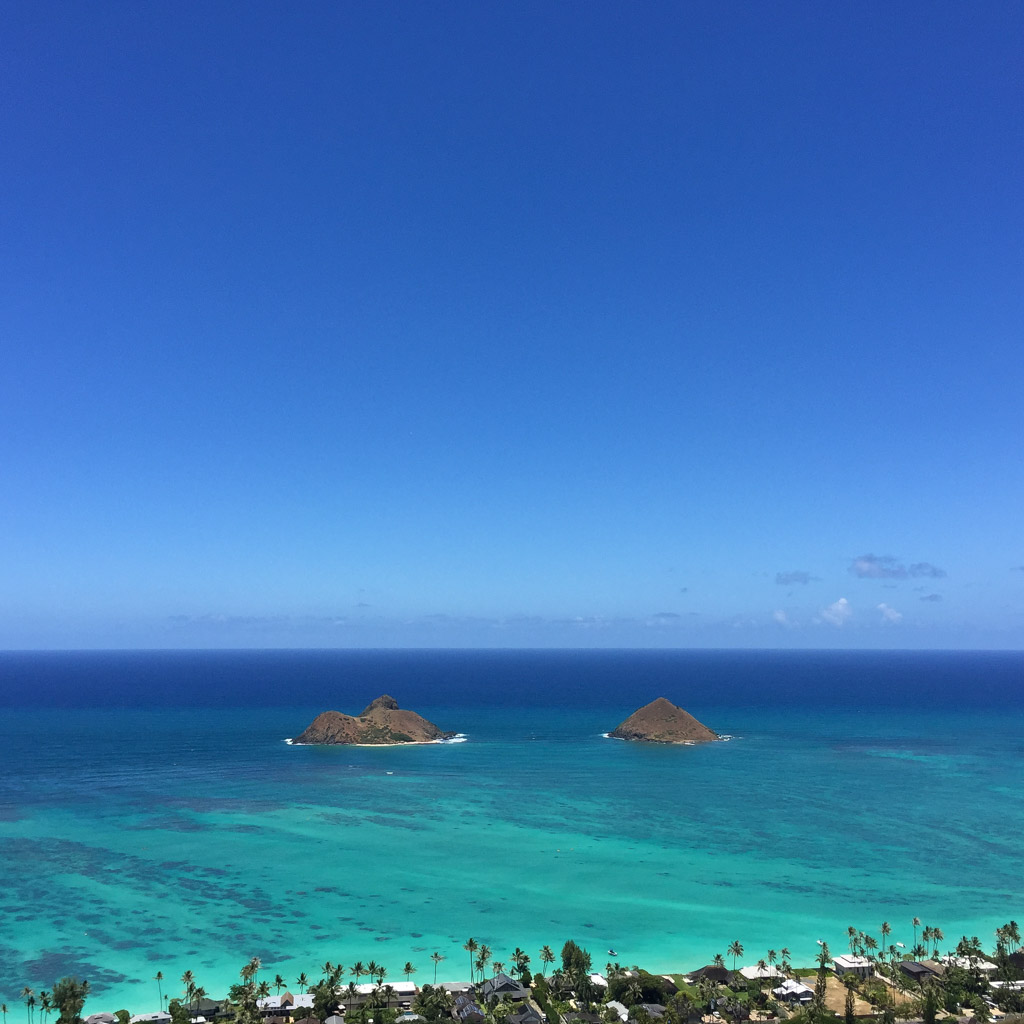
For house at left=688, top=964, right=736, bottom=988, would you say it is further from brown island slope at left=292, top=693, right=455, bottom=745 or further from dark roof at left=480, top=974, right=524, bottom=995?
brown island slope at left=292, top=693, right=455, bottom=745

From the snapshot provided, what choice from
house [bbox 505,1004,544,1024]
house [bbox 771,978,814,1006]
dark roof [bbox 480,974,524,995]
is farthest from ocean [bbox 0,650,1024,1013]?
house [bbox 505,1004,544,1024]

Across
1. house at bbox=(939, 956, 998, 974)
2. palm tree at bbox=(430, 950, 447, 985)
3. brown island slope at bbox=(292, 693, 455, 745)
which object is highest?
house at bbox=(939, 956, 998, 974)

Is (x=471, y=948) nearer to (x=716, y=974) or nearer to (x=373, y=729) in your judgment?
(x=716, y=974)

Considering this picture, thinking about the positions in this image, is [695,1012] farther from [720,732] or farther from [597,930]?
[720,732]

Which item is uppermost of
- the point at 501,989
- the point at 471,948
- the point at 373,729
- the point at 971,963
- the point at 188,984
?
the point at 471,948

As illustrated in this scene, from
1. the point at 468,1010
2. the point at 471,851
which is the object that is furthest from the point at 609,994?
the point at 471,851

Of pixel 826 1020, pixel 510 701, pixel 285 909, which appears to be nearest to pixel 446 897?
pixel 285 909

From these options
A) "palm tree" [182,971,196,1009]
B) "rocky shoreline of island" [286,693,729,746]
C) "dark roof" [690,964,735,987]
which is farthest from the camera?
"rocky shoreline of island" [286,693,729,746]
